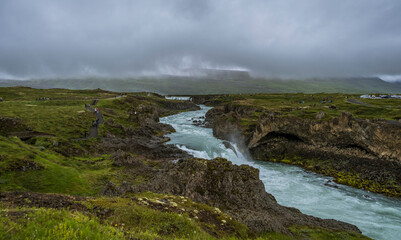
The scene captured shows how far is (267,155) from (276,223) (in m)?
38.2

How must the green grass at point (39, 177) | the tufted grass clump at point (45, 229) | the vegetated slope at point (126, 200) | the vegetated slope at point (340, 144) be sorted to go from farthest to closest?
the vegetated slope at point (340, 144) < the green grass at point (39, 177) < the vegetated slope at point (126, 200) < the tufted grass clump at point (45, 229)

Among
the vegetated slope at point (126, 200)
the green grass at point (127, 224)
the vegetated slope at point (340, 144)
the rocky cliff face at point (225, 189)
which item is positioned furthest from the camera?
the vegetated slope at point (340, 144)

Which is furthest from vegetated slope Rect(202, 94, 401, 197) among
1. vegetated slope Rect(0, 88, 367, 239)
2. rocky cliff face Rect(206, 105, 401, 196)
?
vegetated slope Rect(0, 88, 367, 239)

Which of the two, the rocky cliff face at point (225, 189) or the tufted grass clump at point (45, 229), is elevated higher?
the tufted grass clump at point (45, 229)

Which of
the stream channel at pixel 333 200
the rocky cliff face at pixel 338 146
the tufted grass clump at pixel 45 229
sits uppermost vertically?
the tufted grass clump at pixel 45 229

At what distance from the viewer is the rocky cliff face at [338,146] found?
125ft

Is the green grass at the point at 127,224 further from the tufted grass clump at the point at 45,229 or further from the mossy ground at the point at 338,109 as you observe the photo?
the mossy ground at the point at 338,109

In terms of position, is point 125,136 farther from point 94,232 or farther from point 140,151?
point 94,232

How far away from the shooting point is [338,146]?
4662cm

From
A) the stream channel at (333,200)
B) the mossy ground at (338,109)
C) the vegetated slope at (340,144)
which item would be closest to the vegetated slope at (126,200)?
the stream channel at (333,200)

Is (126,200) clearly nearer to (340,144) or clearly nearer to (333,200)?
(333,200)

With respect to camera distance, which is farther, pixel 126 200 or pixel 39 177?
pixel 39 177

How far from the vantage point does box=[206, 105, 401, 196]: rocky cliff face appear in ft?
125

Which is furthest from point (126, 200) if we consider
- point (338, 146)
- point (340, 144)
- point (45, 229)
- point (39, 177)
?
point (340, 144)
